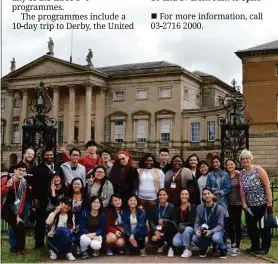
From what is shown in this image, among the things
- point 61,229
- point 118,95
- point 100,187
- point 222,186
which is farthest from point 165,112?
point 61,229

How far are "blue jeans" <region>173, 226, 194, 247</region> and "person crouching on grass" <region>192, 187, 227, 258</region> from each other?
0.09 m

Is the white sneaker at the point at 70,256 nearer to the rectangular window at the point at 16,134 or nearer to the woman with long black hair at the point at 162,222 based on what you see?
the woman with long black hair at the point at 162,222

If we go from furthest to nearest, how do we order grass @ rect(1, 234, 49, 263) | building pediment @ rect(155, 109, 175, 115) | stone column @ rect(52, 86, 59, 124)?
stone column @ rect(52, 86, 59, 124) → building pediment @ rect(155, 109, 175, 115) → grass @ rect(1, 234, 49, 263)

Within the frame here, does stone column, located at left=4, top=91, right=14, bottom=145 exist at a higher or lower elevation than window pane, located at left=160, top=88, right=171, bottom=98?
lower

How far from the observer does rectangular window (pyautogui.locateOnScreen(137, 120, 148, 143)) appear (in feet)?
146

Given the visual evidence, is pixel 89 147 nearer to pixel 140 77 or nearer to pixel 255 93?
pixel 255 93

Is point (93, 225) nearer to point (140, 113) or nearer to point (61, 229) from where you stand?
point (61, 229)

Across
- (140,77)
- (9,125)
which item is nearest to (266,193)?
(140,77)

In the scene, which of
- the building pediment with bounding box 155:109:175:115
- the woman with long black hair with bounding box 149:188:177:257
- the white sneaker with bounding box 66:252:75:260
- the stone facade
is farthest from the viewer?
the building pediment with bounding box 155:109:175:115

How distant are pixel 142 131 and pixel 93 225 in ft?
120

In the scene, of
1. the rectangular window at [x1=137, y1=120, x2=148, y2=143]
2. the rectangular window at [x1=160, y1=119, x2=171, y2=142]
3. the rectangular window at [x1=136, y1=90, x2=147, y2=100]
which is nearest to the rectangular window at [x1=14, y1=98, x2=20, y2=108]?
the rectangular window at [x1=136, y1=90, x2=147, y2=100]

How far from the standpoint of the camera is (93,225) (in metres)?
7.98

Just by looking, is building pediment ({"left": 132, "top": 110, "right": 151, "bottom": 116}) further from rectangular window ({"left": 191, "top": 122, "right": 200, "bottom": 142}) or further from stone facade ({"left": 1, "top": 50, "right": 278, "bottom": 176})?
rectangular window ({"left": 191, "top": 122, "right": 200, "bottom": 142})

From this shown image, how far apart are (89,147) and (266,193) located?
327 cm
